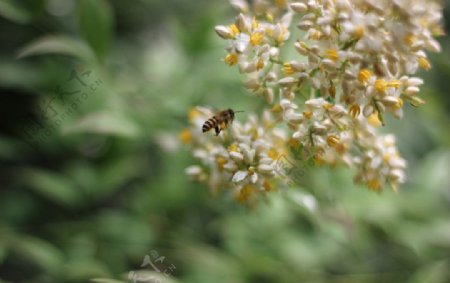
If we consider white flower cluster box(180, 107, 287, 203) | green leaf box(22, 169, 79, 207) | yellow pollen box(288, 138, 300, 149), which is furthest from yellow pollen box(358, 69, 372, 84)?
green leaf box(22, 169, 79, 207)

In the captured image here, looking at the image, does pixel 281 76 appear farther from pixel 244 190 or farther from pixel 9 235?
pixel 9 235

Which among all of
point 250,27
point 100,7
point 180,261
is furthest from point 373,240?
point 100,7

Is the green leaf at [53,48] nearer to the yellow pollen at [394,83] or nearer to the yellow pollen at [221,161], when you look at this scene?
the yellow pollen at [221,161]

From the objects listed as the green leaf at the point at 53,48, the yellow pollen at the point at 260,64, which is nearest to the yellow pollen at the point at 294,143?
the yellow pollen at the point at 260,64

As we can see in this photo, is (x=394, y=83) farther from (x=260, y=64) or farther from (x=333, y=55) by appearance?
(x=260, y=64)

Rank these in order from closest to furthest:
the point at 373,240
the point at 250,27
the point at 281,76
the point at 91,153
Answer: the point at 250,27 → the point at 281,76 → the point at 91,153 → the point at 373,240

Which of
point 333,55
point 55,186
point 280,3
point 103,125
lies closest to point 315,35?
point 333,55
